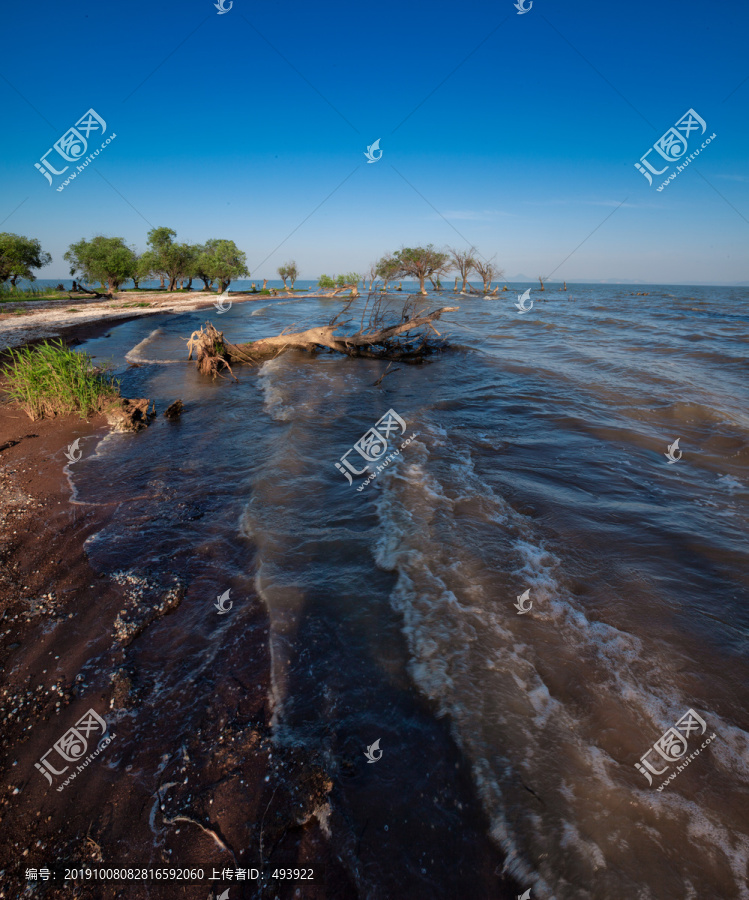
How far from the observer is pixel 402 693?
313cm

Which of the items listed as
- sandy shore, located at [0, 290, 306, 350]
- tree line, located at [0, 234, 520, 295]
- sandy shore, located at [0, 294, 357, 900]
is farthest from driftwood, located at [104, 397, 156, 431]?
tree line, located at [0, 234, 520, 295]

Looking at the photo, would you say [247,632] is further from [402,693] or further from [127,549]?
[127,549]

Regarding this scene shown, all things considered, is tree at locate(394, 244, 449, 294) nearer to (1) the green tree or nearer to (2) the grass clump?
(1) the green tree

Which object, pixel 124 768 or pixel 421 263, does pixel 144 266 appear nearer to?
pixel 421 263

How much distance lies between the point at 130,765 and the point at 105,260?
58186 millimetres

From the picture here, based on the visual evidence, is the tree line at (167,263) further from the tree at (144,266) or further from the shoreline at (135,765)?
the shoreline at (135,765)

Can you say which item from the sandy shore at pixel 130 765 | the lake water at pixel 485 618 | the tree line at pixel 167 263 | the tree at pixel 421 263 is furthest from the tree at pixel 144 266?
the sandy shore at pixel 130 765

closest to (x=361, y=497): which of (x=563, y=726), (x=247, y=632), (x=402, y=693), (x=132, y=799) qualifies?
(x=247, y=632)

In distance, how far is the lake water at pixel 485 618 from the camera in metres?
2.34

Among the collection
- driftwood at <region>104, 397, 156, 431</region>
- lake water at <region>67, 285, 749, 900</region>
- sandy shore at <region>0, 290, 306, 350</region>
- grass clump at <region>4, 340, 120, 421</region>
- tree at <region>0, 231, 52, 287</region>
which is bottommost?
lake water at <region>67, 285, 749, 900</region>

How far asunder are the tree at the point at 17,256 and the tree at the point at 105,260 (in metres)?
5.62

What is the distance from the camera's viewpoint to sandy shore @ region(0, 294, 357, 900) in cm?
210

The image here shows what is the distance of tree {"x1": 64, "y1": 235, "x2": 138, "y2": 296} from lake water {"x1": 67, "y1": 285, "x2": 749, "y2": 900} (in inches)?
1965

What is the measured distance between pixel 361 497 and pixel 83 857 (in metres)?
4.48
